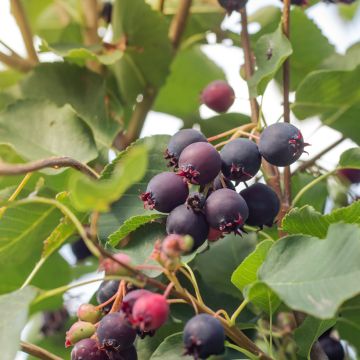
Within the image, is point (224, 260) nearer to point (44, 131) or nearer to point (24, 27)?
point (44, 131)

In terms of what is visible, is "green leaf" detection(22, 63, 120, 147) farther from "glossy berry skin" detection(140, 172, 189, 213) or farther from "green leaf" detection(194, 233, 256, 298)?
"glossy berry skin" detection(140, 172, 189, 213)

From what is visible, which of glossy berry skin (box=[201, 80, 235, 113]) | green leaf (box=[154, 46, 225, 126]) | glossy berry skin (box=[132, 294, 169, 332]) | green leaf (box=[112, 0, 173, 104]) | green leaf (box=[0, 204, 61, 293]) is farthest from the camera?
green leaf (box=[154, 46, 225, 126])

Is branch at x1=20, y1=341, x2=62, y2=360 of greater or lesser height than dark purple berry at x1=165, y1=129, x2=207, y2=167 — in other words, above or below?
below

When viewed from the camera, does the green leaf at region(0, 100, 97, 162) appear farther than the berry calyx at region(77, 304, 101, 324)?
Yes

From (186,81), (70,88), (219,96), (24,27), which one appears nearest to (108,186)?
(219,96)

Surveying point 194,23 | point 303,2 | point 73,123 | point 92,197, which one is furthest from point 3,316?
point 194,23

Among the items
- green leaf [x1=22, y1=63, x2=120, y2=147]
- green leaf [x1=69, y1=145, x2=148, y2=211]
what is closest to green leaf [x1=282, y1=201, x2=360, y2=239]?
green leaf [x1=69, y1=145, x2=148, y2=211]

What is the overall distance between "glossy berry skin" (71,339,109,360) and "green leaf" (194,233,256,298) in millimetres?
385

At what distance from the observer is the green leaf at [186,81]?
215cm

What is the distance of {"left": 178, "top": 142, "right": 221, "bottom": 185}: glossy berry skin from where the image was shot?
1069 millimetres

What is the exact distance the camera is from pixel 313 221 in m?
1.12

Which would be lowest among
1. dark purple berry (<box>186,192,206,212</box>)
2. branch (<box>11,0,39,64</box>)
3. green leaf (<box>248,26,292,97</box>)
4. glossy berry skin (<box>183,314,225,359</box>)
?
glossy berry skin (<box>183,314,225,359</box>)

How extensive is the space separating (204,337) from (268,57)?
2.14ft

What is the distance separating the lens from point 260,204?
44.7 inches
